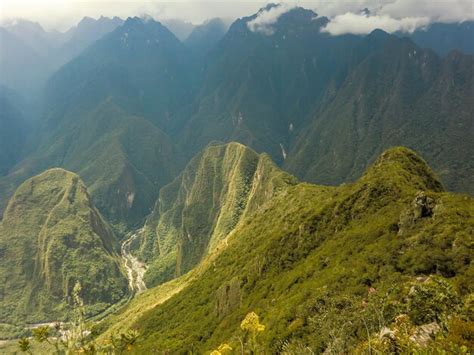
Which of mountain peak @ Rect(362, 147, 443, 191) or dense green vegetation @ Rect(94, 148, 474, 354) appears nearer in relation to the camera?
dense green vegetation @ Rect(94, 148, 474, 354)

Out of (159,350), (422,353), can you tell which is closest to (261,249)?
(159,350)

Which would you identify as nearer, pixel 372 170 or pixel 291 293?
pixel 291 293

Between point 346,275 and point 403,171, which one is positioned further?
point 403,171

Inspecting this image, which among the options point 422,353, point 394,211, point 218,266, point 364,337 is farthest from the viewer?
point 218,266

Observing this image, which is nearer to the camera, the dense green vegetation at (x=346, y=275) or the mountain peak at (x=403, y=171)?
the dense green vegetation at (x=346, y=275)

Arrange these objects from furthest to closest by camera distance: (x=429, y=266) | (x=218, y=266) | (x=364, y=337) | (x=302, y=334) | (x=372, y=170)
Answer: (x=218, y=266), (x=372, y=170), (x=302, y=334), (x=429, y=266), (x=364, y=337)

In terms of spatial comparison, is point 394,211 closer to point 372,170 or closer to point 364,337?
point 372,170

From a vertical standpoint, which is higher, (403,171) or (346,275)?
(403,171)

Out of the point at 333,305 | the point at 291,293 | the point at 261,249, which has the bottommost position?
the point at 261,249
